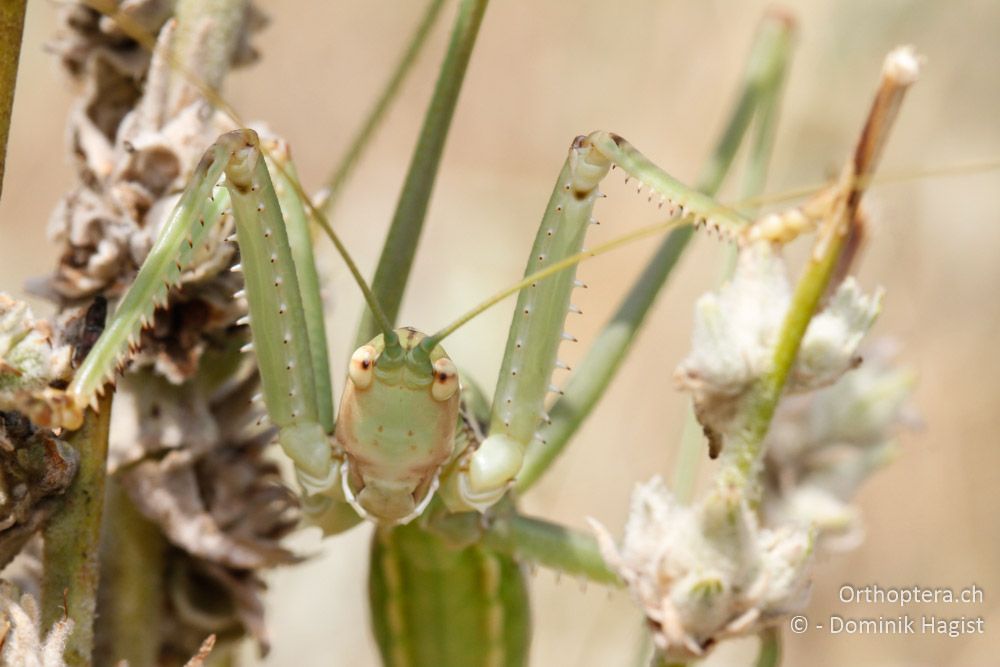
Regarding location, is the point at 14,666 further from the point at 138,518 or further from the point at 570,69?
the point at 570,69

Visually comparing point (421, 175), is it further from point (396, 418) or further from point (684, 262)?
point (684, 262)

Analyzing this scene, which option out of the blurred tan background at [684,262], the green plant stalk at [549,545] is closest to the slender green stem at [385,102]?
the green plant stalk at [549,545]

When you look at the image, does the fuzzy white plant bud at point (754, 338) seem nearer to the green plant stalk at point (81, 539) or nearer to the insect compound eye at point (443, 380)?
the insect compound eye at point (443, 380)

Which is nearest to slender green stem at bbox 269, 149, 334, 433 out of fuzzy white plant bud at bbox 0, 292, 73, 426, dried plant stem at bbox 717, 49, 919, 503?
fuzzy white plant bud at bbox 0, 292, 73, 426

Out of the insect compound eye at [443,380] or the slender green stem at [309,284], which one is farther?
the slender green stem at [309,284]

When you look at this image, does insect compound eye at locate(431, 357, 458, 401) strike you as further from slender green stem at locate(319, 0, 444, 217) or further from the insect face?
slender green stem at locate(319, 0, 444, 217)

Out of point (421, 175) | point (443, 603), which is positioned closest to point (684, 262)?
point (443, 603)
